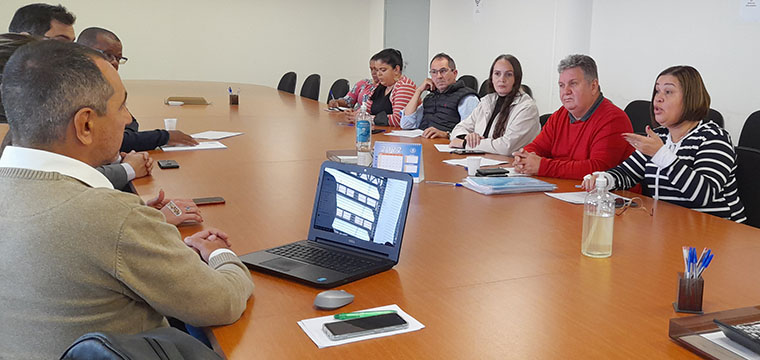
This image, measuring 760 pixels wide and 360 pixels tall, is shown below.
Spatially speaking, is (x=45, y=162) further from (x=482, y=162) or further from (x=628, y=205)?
(x=482, y=162)

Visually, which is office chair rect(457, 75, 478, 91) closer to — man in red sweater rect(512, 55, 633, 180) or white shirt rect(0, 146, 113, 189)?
man in red sweater rect(512, 55, 633, 180)

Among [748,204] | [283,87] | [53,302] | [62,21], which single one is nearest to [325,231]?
[53,302]

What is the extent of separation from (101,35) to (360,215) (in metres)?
2.53

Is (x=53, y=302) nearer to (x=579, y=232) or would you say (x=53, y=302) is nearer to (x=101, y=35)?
(x=579, y=232)

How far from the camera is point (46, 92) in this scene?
1179 mm

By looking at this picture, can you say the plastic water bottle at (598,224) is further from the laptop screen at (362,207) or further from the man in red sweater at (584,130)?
the man in red sweater at (584,130)

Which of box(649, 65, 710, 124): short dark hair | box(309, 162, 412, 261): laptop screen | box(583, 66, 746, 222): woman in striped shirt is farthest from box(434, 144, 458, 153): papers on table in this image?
box(309, 162, 412, 261): laptop screen

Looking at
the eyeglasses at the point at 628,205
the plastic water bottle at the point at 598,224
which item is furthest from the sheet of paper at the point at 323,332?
the eyeglasses at the point at 628,205

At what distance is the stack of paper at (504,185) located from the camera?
8.36ft

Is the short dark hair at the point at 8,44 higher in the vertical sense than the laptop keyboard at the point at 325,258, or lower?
higher

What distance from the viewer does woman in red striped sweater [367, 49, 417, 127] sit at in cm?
511

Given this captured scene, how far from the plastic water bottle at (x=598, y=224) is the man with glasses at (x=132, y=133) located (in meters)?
2.28

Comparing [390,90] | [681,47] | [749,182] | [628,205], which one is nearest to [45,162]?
[628,205]

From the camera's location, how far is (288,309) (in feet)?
4.63
